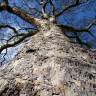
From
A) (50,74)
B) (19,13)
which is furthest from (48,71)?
(19,13)

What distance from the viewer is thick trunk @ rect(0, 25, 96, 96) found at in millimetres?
1739

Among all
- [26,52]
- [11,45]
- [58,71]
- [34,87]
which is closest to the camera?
[34,87]

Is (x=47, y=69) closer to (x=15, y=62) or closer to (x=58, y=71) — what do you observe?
Answer: (x=58, y=71)

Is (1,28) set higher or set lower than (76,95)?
higher

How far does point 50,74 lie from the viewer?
6.55 ft

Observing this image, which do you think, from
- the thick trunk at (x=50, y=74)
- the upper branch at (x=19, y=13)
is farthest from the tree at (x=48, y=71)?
the upper branch at (x=19, y=13)

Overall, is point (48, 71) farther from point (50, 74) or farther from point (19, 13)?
point (19, 13)

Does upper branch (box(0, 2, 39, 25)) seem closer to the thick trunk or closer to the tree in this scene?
the tree

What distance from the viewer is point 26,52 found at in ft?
9.23

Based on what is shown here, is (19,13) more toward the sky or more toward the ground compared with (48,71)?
more toward the sky

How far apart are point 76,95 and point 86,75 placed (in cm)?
45

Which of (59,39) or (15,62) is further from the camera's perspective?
(59,39)

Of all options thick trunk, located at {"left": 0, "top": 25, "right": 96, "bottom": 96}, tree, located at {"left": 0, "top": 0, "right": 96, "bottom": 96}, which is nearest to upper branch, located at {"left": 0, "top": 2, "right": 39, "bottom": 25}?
tree, located at {"left": 0, "top": 0, "right": 96, "bottom": 96}

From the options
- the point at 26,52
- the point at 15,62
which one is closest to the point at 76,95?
the point at 15,62
